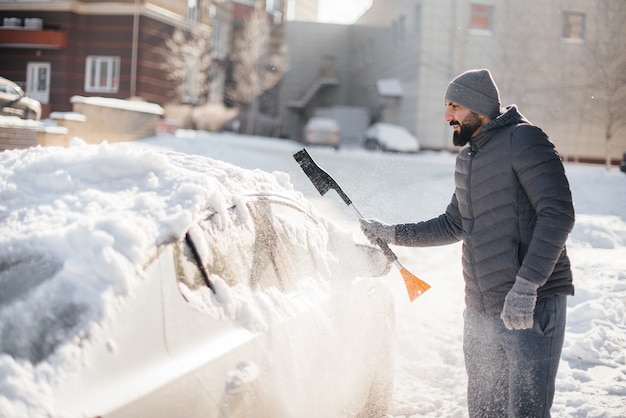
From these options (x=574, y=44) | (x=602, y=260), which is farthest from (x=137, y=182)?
(x=574, y=44)

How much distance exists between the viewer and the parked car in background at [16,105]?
1678 centimetres

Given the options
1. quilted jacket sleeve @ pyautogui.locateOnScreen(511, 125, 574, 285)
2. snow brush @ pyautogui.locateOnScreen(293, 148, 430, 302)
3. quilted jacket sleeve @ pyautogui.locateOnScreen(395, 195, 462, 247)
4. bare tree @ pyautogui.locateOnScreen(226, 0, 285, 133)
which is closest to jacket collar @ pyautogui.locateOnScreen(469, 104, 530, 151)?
quilted jacket sleeve @ pyautogui.locateOnScreen(511, 125, 574, 285)

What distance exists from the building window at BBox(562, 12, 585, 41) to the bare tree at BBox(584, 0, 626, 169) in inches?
43.7

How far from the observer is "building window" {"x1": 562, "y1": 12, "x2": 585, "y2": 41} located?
64.8ft

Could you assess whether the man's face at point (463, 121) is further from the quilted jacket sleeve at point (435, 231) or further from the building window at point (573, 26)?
the building window at point (573, 26)

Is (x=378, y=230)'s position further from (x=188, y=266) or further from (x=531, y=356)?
(x=188, y=266)

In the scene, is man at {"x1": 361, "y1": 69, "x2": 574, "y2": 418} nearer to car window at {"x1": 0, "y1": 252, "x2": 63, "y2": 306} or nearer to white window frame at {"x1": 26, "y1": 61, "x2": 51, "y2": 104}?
car window at {"x1": 0, "y1": 252, "x2": 63, "y2": 306}

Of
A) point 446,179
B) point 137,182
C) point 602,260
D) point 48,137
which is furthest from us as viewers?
point 446,179

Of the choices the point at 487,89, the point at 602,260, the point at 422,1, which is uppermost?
the point at 422,1

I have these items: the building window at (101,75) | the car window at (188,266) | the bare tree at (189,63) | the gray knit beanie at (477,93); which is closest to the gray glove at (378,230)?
the gray knit beanie at (477,93)

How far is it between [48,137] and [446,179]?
856 centimetres

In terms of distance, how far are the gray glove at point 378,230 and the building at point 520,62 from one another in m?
13.8

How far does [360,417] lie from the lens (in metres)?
3.71

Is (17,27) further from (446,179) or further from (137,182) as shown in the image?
(137,182)
